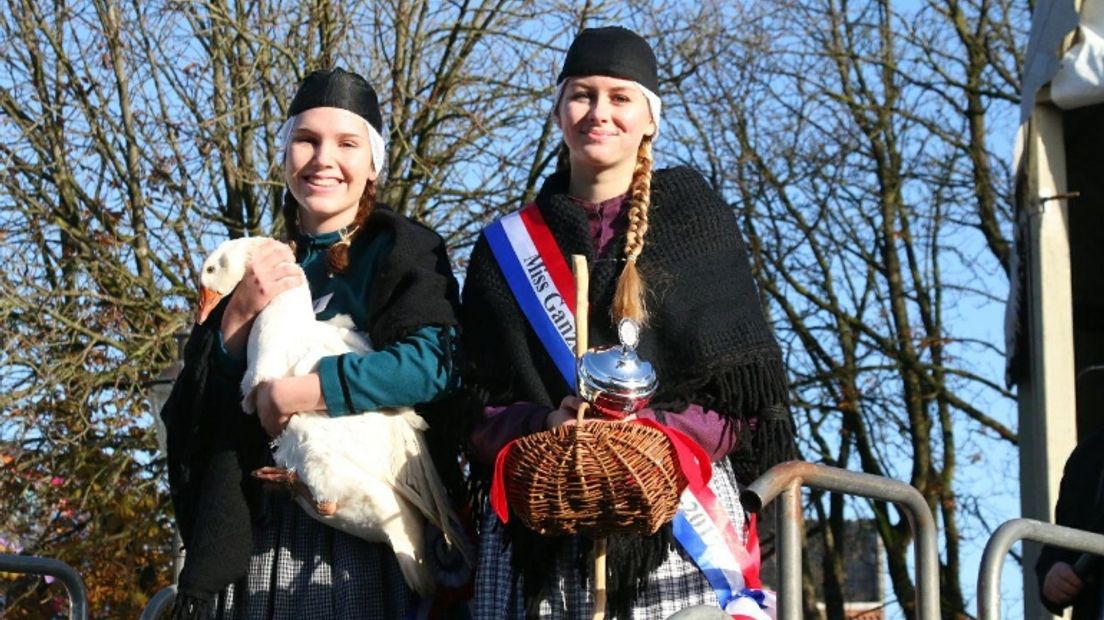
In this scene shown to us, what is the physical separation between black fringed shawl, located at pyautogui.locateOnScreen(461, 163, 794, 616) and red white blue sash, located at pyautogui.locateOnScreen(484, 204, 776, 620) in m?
0.03

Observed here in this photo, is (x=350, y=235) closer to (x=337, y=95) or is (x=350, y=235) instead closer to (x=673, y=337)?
(x=337, y=95)

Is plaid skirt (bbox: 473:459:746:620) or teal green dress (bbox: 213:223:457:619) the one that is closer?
plaid skirt (bbox: 473:459:746:620)

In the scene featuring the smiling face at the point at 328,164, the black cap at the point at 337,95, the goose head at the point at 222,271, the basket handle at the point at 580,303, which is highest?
the black cap at the point at 337,95

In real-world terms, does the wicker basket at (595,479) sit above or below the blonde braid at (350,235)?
below

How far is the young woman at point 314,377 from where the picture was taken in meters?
4.04

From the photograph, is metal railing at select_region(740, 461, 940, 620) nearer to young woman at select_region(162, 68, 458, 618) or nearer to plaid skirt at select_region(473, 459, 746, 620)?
plaid skirt at select_region(473, 459, 746, 620)

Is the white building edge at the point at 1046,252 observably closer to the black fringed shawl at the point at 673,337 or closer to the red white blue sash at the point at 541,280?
the black fringed shawl at the point at 673,337

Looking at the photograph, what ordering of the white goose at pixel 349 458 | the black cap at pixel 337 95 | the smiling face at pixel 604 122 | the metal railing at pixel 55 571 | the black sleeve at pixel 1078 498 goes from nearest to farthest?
the white goose at pixel 349 458 < the smiling face at pixel 604 122 < the black cap at pixel 337 95 < the metal railing at pixel 55 571 < the black sleeve at pixel 1078 498

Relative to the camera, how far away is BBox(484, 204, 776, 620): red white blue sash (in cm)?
371

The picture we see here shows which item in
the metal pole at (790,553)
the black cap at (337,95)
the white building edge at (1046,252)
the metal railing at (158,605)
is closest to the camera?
the metal pole at (790,553)

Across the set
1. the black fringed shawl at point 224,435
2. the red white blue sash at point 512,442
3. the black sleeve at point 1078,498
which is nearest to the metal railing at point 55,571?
the black fringed shawl at point 224,435

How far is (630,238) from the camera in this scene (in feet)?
13.1

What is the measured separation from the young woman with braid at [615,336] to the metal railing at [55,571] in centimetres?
118

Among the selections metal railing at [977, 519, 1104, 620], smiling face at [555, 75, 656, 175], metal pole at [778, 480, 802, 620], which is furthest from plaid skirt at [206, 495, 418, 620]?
metal railing at [977, 519, 1104, 620]
